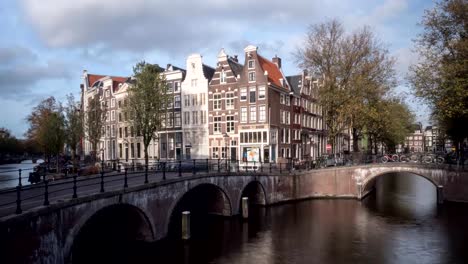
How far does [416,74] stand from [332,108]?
346 inches

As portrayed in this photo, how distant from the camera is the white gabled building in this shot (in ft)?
155

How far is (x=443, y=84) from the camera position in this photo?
91.3 feet

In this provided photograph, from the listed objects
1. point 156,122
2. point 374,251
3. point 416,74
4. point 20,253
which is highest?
point 416,74

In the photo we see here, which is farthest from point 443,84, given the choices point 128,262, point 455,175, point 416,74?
point 128,262

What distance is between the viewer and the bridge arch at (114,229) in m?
17.9

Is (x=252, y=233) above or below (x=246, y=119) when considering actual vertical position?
below

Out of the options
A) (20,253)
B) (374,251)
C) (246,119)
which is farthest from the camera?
(246,119)

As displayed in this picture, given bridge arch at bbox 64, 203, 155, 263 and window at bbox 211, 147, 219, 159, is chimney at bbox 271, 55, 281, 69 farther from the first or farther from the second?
bridge arch at bbox 64, 203, 155, 263

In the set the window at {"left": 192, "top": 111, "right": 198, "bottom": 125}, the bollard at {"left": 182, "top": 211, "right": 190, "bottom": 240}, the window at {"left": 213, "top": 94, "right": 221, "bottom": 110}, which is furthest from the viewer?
the window at {"left": 192, "top": 111, "right": 198, "bottom": 125}

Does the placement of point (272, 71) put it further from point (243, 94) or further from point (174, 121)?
point (174, 121)

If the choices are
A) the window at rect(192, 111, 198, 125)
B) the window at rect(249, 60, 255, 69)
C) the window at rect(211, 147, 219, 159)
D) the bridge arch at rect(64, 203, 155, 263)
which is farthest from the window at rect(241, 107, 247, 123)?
the bridge arch at rect(64, 203, 155, 263)

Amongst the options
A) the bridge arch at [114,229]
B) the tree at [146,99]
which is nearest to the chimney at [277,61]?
the tree at [146,99]

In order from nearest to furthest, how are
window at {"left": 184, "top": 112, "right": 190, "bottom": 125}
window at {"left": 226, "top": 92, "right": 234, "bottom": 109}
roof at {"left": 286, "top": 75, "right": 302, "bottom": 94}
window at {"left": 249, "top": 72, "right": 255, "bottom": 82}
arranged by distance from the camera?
window at {"left": 249, "top": 72, "right": 255, "bottom": 82}, window at {"left": 226, "top": 92, "right": 234, "bottom": 109}, window at {"left": 184, "top": 112, "right": 190, "bottom": 125}, roof at {"left": 286, "top": 75, "right": 302, "bottom": 94}

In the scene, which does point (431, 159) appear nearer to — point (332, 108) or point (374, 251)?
point (332, 108)
